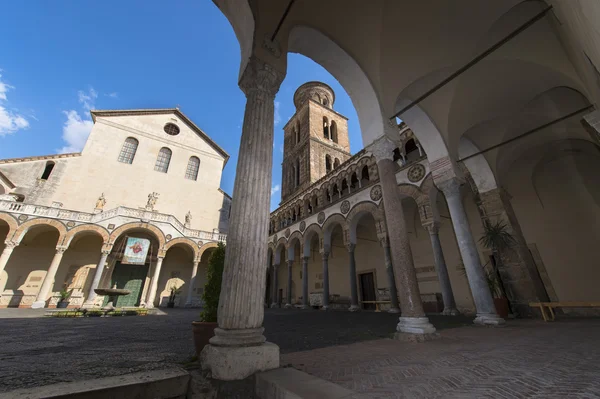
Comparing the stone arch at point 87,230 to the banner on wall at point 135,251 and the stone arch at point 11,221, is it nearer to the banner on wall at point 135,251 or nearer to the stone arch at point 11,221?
the banner on wall at point 135,251

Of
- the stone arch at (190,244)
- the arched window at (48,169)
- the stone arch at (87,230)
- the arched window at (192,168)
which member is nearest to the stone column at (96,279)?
the stone arch at (87,230)

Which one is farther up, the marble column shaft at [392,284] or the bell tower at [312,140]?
the bell tower at [312,140]

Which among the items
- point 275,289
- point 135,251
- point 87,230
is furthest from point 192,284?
point 87,230

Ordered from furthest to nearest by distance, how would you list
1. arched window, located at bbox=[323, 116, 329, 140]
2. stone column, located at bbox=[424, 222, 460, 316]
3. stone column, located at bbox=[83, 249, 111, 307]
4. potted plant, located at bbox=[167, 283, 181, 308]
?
arched window, located at bbox=[323, 116, 329, 140]
potted plant, located at bbox=[167, 283, 181, 308]
stone column, located at bbox=[83, 249, 111, 307]
stone column, located at bbox=[424, 222, 460, 316]

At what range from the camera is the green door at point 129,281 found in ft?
53.6

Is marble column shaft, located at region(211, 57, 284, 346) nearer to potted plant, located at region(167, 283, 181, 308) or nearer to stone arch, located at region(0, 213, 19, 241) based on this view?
stone arch, located at region(0, 213, 19, 241)

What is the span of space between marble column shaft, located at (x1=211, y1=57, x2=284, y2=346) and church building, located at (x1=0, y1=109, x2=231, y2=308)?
51.5 feet

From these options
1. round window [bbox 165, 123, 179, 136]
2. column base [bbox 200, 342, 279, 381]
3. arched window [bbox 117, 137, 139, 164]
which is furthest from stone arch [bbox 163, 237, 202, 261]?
column base [bbox 200, 342, 279, 381]

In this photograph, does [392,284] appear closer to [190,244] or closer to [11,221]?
[190,244]

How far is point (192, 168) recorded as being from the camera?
2219cm

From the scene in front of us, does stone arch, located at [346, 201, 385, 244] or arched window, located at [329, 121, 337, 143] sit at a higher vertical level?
arched window, located at [329, 121, 337, 143]

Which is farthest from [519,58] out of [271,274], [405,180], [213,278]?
[271,274]

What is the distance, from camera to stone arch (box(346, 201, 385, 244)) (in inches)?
415

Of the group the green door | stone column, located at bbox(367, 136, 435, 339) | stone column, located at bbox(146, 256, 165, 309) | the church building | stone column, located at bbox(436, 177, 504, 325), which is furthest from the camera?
the green door
